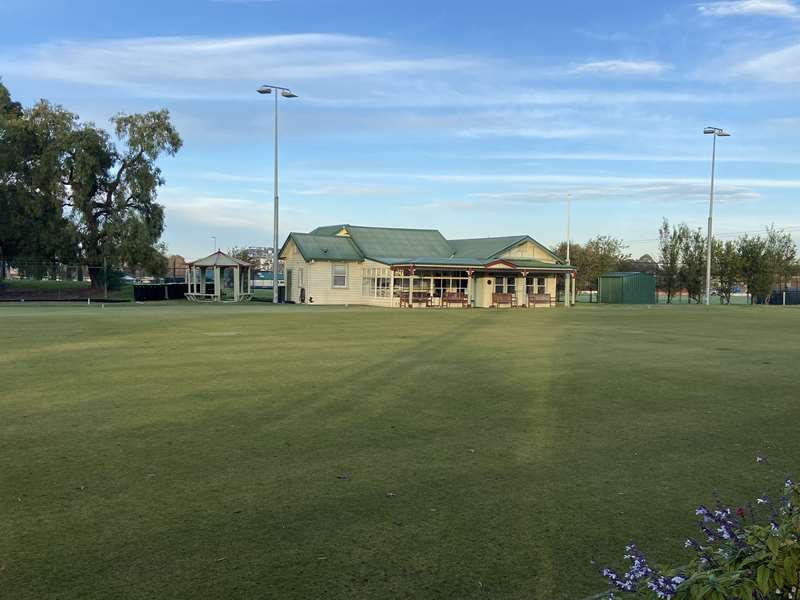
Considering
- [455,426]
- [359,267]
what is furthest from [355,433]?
[359,267]

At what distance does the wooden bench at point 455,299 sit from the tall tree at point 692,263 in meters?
24.6

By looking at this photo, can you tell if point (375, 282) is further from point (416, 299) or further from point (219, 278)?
point (219, 278)

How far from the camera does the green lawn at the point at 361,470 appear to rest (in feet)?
12.3

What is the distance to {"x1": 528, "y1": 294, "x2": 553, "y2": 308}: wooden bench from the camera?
147 feet

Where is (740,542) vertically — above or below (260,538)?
above

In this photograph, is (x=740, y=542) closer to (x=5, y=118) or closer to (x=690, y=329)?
(x=690, y=329)

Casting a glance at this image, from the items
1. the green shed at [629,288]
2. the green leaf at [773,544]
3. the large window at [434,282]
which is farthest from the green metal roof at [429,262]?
the green leaf at [773,544]

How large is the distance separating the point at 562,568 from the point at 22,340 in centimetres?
1605

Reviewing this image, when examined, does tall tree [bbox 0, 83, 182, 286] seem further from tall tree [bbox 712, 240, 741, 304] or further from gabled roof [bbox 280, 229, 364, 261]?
tall tree [bbox 712, 240, 741, 304]

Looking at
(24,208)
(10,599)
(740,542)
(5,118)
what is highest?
(5,118)

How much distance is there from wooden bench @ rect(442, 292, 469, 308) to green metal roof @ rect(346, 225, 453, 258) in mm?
5917

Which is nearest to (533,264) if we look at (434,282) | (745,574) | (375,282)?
(434,282)

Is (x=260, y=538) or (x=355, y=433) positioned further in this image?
(x=355, y=433)

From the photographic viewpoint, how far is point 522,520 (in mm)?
4539
